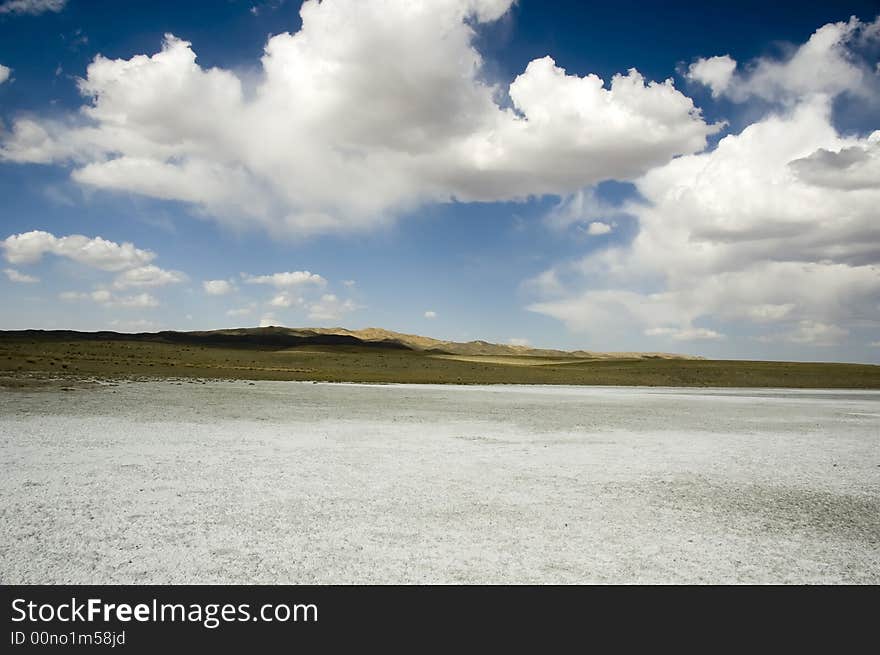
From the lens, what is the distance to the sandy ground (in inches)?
246

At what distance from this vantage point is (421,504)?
880 cm

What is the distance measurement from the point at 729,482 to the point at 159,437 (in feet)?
→ 43.7

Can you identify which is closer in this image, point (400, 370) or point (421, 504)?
point (421, 504)

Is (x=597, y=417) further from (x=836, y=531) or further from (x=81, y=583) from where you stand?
(x=81, y=583)

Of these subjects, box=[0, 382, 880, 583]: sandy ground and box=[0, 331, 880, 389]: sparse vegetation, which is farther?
box=[0, 331, 880, 389]: sparse vegetation

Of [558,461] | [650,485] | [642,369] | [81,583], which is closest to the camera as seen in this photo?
[81,583]

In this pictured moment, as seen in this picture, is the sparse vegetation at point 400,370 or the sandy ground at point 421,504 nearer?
the sandy ground at point 421,504

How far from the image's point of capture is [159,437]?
14.8 metres

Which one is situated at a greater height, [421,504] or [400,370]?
[400,370]

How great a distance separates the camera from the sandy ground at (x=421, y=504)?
20.5ft
